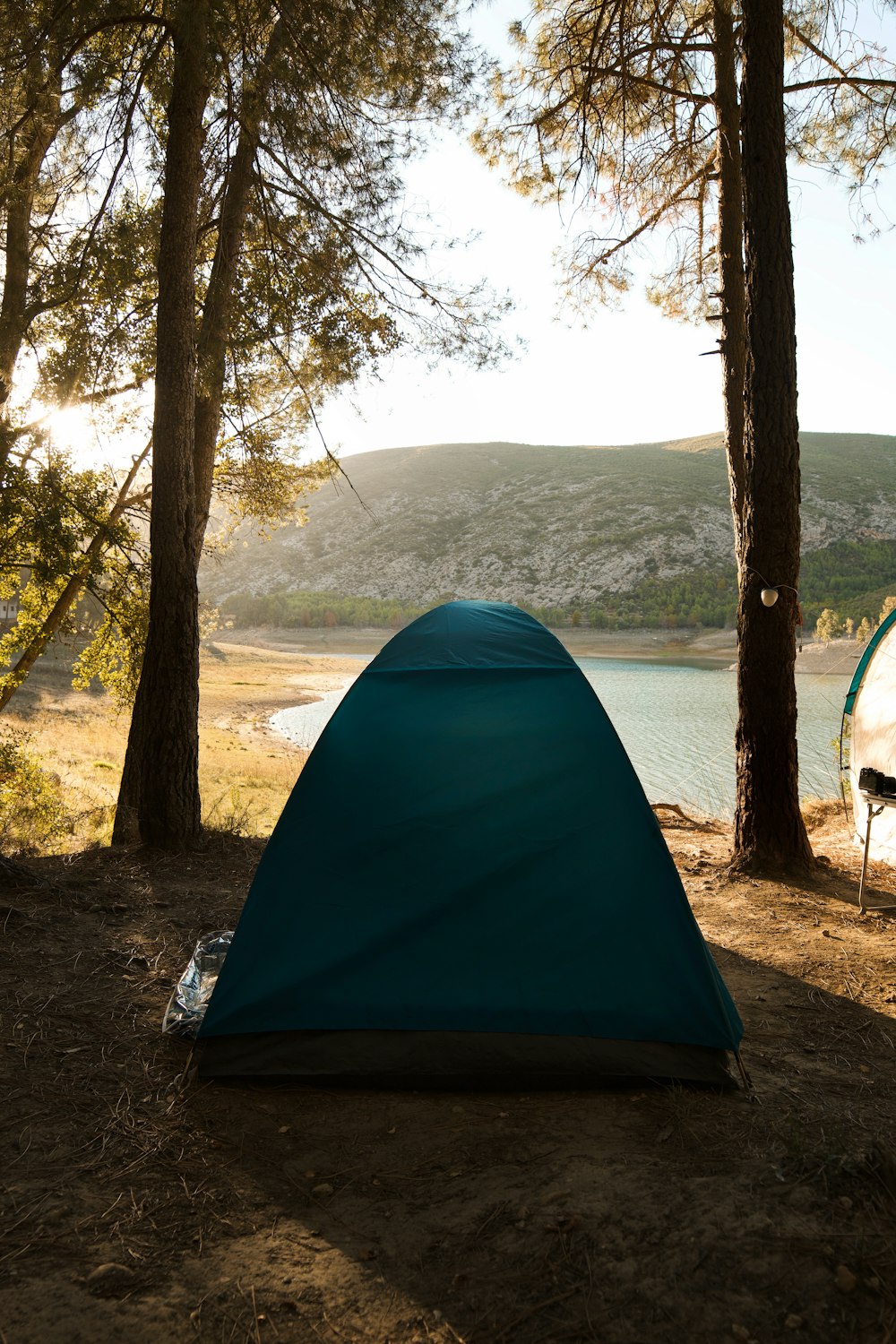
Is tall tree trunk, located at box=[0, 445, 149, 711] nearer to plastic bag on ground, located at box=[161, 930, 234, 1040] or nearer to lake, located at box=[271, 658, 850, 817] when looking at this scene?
plastic bag on ground, located at box=[161, 930, 234, 1040]

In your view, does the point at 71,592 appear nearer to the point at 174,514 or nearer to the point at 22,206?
the point at 174,514

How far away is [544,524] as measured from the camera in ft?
275

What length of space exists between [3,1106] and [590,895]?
7.22 ft

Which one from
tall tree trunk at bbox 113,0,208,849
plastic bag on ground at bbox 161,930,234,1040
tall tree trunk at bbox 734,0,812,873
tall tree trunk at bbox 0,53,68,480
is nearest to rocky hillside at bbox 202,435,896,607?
tall tree trunk at bbox 0,53,68,480

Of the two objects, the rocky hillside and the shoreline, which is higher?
the rocky hillside

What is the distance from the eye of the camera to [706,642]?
5356 cm

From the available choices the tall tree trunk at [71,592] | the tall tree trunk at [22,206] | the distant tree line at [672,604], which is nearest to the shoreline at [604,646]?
the distant tree line at [672,604]

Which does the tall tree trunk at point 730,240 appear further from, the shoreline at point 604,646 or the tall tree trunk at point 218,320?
the shoreline at point 604,646

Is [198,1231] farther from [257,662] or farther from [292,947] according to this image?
[257,662]

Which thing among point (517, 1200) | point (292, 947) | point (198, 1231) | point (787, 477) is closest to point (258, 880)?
point (292, 947)

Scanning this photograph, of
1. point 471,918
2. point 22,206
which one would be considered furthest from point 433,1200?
point 22,206

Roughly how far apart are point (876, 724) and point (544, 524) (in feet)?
256

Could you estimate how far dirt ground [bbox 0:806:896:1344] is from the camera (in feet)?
6.66

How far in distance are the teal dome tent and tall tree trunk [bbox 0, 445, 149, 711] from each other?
19.3 ft
